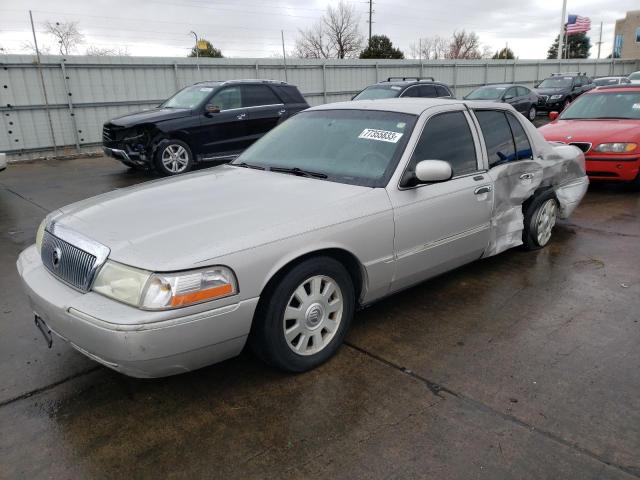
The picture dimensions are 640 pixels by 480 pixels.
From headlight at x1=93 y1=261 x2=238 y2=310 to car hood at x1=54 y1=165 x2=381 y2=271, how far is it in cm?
5

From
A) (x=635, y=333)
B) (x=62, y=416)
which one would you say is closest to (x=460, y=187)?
(x=635, y=333)

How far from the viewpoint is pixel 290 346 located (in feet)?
9.87

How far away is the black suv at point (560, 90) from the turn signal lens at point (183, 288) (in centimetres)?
2068

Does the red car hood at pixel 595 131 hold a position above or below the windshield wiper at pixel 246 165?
below

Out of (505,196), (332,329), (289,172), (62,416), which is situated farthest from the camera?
(505,196)

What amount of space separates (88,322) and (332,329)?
1.42 metres

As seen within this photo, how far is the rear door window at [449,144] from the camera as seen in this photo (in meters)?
3.72

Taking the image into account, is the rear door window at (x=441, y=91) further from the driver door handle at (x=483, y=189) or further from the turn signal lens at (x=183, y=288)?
the turn signal lens at (x=183, y=288)

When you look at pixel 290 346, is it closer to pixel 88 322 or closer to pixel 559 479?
pixel 88 322

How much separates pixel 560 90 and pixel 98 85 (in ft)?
56.4

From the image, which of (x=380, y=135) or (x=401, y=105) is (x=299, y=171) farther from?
(x=401, y=105)

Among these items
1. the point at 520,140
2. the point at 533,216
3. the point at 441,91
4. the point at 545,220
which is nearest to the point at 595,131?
the point at 545,220

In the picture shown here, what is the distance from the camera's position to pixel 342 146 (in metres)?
3.81

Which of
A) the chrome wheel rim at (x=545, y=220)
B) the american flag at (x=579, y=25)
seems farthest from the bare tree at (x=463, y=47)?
the chrome wheel rim at (x=545, y=220)
